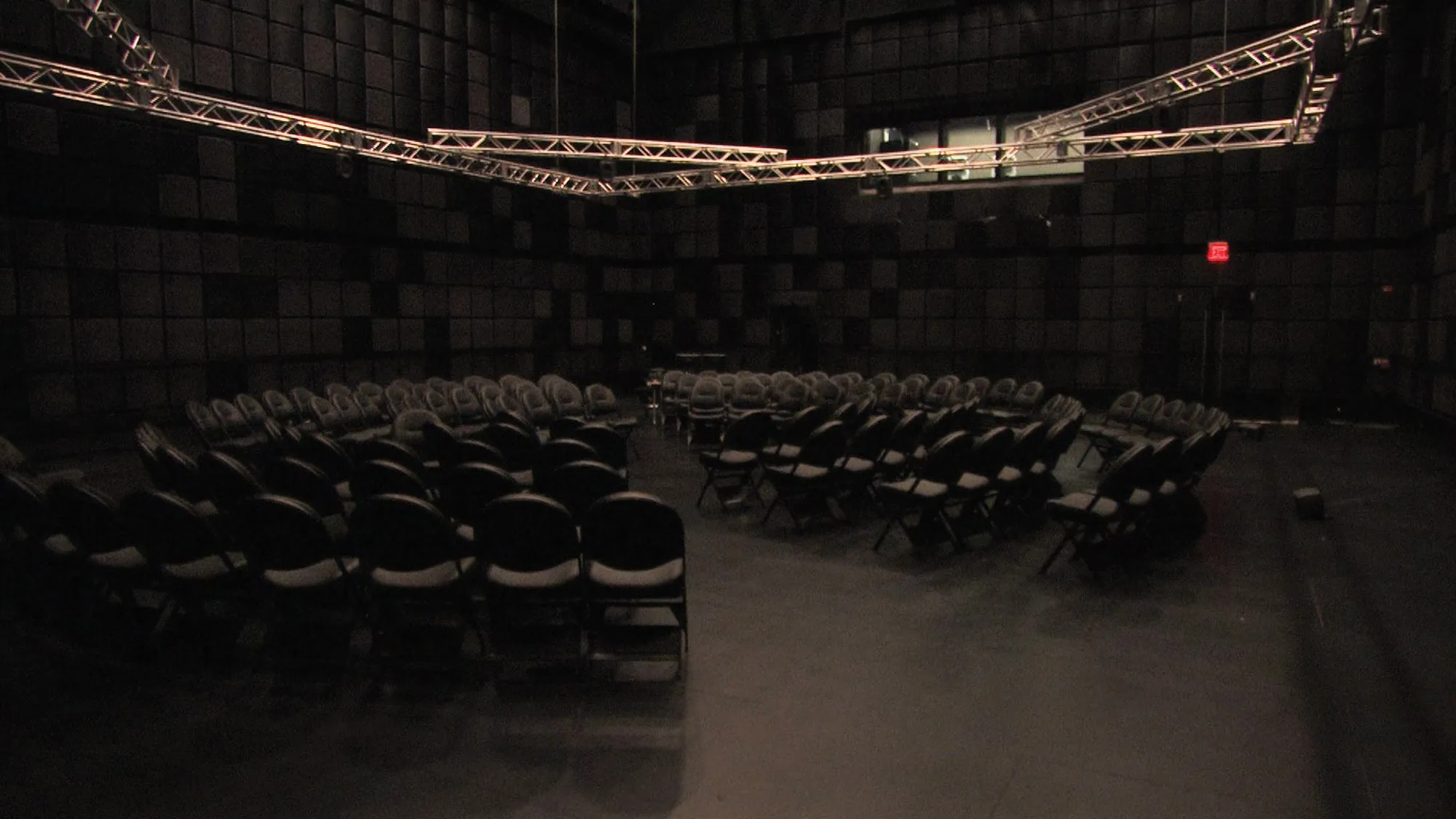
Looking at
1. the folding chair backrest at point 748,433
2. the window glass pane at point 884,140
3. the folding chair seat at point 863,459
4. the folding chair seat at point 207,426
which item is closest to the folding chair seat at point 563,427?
the folding chair backrest at point 748,433

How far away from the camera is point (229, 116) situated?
1196 centimetres

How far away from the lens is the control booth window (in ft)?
55.9

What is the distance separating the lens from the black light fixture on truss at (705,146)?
7836mm

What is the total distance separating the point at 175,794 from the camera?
10.3ft

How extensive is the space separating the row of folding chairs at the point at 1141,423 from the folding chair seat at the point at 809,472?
142 inches

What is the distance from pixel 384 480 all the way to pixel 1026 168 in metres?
15.3

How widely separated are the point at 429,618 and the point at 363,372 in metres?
11.7

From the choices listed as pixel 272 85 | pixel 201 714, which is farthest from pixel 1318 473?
pixel 272 85

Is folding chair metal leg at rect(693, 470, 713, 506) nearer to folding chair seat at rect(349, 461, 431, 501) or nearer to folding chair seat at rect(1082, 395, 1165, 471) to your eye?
folding chair seat at rect(349, 461, 431, 501)

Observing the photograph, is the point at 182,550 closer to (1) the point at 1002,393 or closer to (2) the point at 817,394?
(2) the point at 817,394

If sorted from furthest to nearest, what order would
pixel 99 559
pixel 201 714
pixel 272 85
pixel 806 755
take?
pixel 272 85 → pixel 99 559 → pixel 201 714 → pixel 806 755

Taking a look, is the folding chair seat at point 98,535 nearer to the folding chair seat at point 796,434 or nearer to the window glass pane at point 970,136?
the folding chair seat at point 796,434

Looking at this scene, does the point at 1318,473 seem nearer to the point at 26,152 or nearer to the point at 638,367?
the point at 638,367

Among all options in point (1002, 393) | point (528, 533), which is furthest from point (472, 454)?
point (1002, 393)
